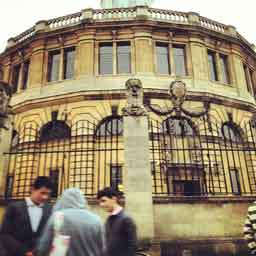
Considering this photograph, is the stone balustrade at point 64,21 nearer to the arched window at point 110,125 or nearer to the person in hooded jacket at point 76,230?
the arched window at point 110,125

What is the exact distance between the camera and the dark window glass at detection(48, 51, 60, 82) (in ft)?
64.7

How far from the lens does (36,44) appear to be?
20.3 metres

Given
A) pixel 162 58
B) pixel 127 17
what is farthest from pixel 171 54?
pixel 127 17

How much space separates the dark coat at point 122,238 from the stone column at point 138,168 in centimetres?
347

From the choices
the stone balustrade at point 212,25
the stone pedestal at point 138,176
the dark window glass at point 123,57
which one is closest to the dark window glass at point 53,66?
A: the dark window glass at point 123,57

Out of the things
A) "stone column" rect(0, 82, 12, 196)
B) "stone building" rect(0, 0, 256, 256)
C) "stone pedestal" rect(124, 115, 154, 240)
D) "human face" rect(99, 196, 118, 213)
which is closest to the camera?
"human face" rect(99, 196, 118, 213)

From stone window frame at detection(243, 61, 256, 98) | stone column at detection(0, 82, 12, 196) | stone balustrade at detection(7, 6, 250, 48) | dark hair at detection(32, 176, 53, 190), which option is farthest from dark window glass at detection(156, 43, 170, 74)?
dark hair at detection(32, 176, 53, 190)

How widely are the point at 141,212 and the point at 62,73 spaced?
47.4ft

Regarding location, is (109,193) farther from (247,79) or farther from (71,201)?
(247,79)

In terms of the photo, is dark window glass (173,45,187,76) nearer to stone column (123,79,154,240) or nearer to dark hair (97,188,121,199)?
stone column (123,79,154,240)

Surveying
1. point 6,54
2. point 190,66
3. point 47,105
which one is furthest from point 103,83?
point 6,54

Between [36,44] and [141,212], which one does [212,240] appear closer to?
[141,212]

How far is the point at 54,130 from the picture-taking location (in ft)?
58.0

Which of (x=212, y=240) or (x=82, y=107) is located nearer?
(x=212, y=240)
